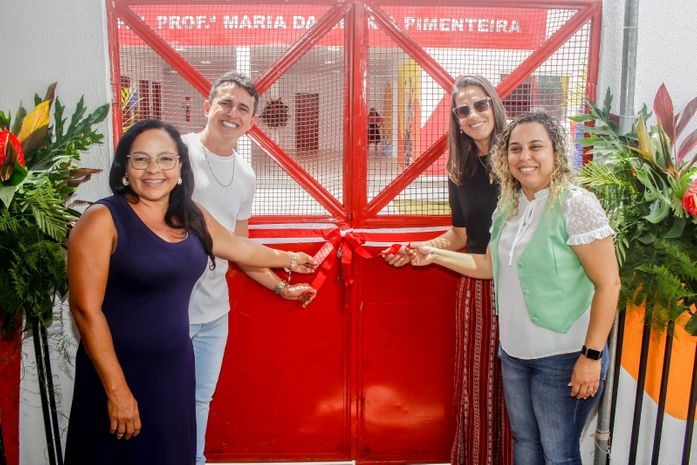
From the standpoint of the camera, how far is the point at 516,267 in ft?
7.66

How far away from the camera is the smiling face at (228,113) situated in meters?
2.72

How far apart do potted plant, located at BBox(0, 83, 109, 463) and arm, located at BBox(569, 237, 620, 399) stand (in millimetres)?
2089

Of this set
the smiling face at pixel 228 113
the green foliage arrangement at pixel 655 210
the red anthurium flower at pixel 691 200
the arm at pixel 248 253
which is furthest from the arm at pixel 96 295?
the red anthurium flower at pixel 691 200

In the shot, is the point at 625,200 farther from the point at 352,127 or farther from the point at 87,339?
the point at 87,339

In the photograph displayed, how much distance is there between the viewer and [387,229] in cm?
328

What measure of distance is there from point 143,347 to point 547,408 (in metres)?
1.51

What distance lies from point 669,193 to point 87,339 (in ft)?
7.79

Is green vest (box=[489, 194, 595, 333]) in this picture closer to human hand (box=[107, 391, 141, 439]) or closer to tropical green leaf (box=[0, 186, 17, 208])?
human hand (box=[107, 391, 141, 439])

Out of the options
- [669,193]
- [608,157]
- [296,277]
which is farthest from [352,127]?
[669,193]

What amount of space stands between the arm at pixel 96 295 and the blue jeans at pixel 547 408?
1490mm

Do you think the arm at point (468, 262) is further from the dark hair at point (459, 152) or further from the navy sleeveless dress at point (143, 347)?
the navy sleeveless dress at point (143, 347)

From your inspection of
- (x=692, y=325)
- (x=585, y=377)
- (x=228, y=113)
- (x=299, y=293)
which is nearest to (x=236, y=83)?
(x=228, y=113)

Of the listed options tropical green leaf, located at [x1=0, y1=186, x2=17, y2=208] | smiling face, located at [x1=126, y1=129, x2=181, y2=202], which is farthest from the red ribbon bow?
A: tropical green leaf, located at [x1=0, y1=186, x2=17, y2=208]

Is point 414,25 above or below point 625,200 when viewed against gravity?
above
